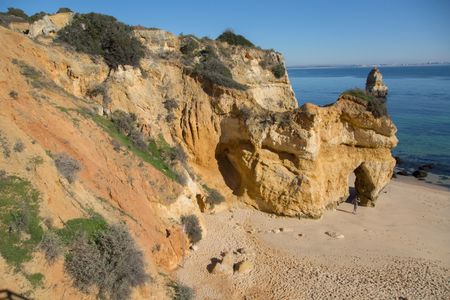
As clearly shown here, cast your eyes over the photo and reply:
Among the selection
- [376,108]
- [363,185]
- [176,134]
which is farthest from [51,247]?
[363,185]

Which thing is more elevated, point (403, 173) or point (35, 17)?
point (35, 17)

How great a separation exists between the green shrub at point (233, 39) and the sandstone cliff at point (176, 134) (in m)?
5.72

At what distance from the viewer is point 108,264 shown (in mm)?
9727

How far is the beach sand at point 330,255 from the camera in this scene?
13.6 m

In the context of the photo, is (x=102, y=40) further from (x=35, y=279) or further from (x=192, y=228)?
(x=35, y=279)

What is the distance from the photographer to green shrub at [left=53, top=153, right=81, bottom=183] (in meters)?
10.9

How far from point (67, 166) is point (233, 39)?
22738 millimetres

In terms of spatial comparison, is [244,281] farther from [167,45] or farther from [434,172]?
[434,172]

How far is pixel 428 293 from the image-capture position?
13.7 m

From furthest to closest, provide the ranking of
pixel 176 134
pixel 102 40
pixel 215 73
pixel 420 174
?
pixel 420 174, pixel 215 73, pixel 176 134, pixel 102 40

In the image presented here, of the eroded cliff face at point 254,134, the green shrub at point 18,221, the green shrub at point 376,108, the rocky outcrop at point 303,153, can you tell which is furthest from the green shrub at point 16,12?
the green shrub at point 376,108

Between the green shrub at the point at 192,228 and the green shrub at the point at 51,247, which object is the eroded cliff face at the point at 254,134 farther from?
the green shrub at the point at 51,247

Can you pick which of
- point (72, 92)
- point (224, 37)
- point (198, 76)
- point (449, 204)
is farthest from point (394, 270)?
point (224, 37)

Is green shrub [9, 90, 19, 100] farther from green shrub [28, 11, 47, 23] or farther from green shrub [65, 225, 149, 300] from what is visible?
green shrub [28, 11, 47, 23]
